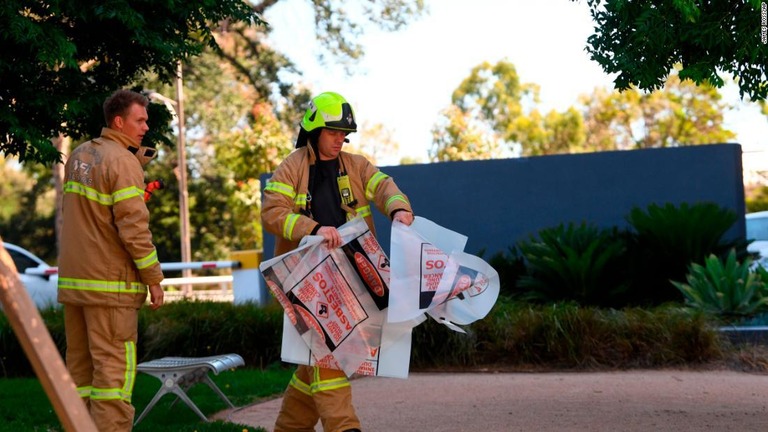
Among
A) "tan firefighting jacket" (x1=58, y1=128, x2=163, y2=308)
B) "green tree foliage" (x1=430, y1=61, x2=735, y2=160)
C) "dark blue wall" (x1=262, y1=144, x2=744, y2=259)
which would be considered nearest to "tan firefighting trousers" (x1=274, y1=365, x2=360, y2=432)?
"tan firefighting jacket" (x1=58, y1=128, x2=163, y2=308)

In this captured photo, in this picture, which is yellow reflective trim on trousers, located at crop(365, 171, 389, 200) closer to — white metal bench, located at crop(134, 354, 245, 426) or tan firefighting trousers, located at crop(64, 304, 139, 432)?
tan firefighting trousers, located at crop(64, 304, 139, 432)

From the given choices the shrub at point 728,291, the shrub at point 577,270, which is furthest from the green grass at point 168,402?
the shrub at point 728,291

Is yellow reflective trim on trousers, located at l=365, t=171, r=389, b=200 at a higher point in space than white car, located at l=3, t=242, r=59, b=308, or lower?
higher

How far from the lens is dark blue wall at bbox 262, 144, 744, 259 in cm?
1311

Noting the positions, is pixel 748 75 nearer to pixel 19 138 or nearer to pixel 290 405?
pixel 290 405

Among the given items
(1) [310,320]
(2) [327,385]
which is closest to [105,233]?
Answer: (1) [310,320]

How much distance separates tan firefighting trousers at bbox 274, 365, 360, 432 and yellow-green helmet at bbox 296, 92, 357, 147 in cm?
128

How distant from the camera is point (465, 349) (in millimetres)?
9805

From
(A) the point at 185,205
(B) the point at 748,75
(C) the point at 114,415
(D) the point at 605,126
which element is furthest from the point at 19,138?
(D) the point at 605,126

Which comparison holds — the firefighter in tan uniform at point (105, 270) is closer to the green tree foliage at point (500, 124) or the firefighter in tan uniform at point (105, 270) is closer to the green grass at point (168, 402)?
the green grass at point (168, 402)

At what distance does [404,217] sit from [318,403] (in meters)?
1.07

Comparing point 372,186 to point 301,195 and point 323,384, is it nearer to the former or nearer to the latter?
point 301,195

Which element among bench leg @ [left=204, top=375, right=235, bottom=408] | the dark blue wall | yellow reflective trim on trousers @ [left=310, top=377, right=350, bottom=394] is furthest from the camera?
the dark blue wall

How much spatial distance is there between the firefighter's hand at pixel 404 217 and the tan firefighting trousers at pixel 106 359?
57.2 inches
